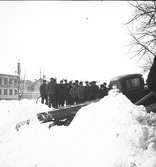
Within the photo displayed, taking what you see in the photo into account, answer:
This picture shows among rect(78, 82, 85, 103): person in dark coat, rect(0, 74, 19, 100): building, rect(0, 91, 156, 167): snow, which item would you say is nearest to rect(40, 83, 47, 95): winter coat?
rect(78, 82, 85, 103): person in dark coat

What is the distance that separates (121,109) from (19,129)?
5564 millimetres

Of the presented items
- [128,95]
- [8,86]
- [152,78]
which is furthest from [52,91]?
[8,86]

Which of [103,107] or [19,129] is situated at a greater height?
[103,107]

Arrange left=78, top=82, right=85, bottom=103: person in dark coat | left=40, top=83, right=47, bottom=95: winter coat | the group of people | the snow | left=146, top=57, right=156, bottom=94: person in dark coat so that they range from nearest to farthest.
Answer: the snow → left=146, top=57, right=156, bottom=94: person in dark coat → the group of people → left=40, top=83, right=47, bottom=95: winter coat → left=78, top=82, right=85, bottom=103: person in dark coat

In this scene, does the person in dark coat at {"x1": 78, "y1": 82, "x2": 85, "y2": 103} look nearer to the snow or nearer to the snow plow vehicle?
the snow plow vehicle

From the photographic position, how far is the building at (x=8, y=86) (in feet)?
187

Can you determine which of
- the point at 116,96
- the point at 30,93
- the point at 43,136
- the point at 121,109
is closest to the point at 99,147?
the point at 121,109

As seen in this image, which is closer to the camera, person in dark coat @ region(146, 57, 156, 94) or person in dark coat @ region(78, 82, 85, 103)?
person in dark coat @ region(146, 57, 156, 94)

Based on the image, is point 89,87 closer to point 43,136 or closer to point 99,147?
point 43,136

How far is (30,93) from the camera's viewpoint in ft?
199

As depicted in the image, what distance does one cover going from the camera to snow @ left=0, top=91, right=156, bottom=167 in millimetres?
5020

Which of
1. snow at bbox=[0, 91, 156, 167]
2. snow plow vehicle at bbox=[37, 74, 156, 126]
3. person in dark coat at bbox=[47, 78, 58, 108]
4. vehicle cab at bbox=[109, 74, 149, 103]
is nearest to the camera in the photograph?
snow at bbox=[0, 91, 156, 167]

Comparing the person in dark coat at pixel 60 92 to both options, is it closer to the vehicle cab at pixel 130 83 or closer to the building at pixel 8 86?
the vehicle cab at pixel 130 83

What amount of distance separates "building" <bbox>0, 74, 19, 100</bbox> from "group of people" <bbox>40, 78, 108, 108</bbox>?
44611 mm
